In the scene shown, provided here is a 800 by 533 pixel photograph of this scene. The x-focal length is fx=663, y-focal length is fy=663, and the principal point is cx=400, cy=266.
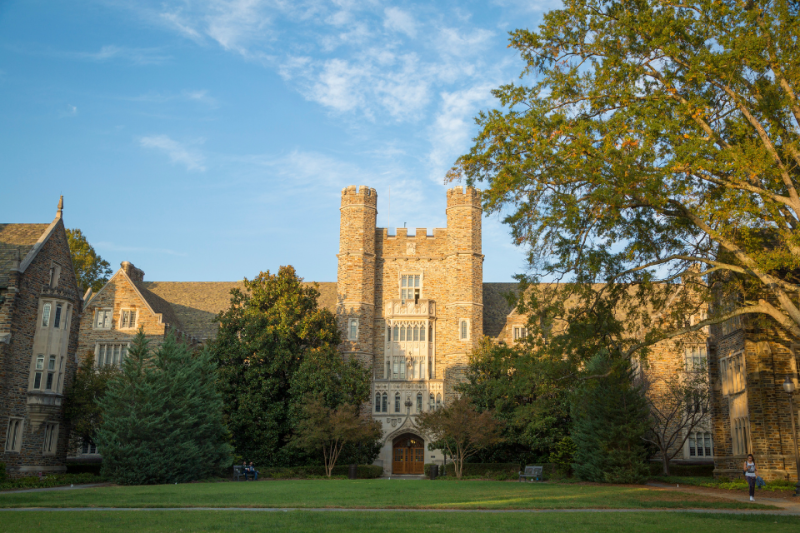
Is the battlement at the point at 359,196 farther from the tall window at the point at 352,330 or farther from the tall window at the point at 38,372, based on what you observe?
the tall window at the point at 38,372

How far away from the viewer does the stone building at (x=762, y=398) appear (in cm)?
2355

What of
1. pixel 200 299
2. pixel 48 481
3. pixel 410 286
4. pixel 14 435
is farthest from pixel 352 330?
pixel 48 481

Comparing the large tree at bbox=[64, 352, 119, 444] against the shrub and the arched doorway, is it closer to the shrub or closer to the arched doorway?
the shrub

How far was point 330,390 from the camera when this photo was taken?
36.6 m

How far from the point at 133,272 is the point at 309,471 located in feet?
77.6

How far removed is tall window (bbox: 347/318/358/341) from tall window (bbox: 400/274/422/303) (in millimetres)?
3905

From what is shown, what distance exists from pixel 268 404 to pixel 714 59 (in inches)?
1136

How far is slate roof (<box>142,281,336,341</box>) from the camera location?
47.5m

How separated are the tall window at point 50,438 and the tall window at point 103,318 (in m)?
14.1

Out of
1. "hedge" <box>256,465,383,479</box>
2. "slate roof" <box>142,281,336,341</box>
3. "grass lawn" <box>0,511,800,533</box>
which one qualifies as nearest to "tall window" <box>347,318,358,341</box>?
"slate roof" <box>142,281,336,341</box>

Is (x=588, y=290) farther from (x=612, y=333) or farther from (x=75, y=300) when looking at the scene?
(x=75, y=300)

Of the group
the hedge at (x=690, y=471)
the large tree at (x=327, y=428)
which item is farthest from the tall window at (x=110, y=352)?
the hedge at (x=690, y=471)

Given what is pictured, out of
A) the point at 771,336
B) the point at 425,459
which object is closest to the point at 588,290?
the point at 771,336

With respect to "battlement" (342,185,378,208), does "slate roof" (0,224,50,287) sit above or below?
below
